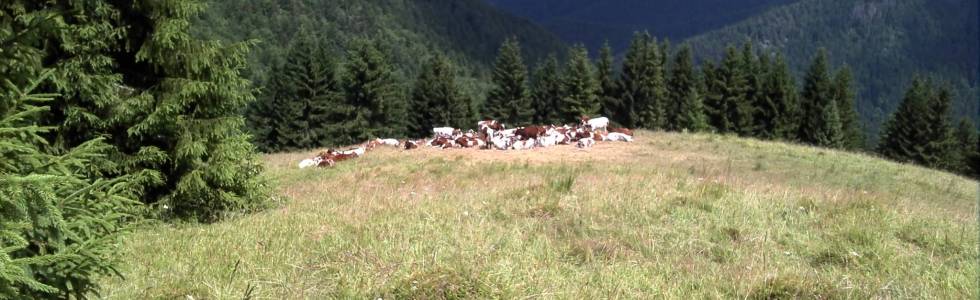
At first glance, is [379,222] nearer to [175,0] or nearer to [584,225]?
[584,225]

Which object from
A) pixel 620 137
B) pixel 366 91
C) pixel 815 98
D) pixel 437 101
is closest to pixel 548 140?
pixel 620 137

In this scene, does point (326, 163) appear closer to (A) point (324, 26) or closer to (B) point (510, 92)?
(B) point (510, 92)

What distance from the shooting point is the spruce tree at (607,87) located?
219ft

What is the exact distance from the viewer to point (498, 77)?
69.2 metres

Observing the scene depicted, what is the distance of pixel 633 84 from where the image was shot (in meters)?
65.8

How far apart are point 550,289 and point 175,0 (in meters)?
6.70

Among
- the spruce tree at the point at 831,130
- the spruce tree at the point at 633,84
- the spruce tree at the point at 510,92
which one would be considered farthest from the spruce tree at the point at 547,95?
the spruce tree at the point at 831,130

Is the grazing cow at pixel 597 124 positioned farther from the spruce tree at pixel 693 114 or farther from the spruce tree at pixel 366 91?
the spruce tree at pixel 693 114

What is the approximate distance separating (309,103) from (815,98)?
52.2m

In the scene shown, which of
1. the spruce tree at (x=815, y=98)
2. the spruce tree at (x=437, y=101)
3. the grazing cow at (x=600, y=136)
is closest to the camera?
the grazing cow at (x=600, y=136)

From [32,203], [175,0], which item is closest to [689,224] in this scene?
[32,203]

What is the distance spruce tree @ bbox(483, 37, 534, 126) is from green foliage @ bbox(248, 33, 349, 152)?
737 inches

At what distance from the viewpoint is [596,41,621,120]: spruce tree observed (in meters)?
66.6

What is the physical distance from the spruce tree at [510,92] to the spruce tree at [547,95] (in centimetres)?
259
